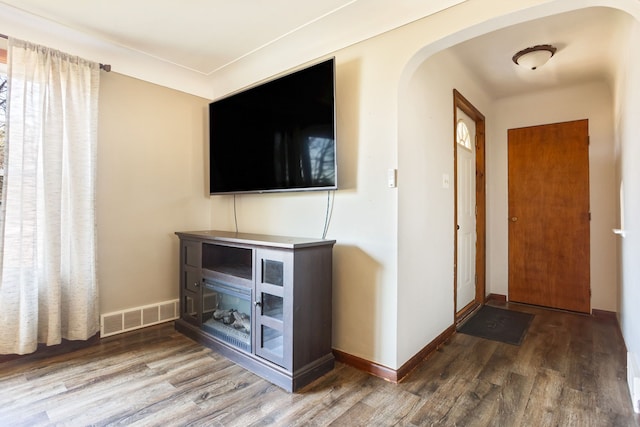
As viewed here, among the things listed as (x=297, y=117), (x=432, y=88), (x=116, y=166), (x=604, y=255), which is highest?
(x=432, y=88)

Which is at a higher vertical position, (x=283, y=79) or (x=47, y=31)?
(x=47, y=31)

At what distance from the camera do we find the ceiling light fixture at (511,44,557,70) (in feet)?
8.36

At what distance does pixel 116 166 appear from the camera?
2.70m

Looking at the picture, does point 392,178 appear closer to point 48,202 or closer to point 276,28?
point 276,28

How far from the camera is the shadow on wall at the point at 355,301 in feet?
7.04

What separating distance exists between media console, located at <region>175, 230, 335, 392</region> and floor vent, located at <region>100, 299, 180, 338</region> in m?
0.56

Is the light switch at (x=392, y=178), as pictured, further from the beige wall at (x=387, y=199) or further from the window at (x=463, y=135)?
the window at (x=463, y=135)

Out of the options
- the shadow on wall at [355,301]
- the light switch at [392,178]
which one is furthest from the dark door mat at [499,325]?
the light switch at [392,178]

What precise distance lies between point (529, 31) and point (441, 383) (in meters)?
2.49

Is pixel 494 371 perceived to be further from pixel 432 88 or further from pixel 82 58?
pixel 82 58

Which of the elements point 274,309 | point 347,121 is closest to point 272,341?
point 274,309

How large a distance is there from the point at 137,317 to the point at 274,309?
59.3 inches

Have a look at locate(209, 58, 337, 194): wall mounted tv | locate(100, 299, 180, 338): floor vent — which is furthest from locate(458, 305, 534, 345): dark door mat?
locate(100, 299, 180, 338): floor vent

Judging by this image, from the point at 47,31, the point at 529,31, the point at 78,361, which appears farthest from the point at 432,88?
the point at 78,361
